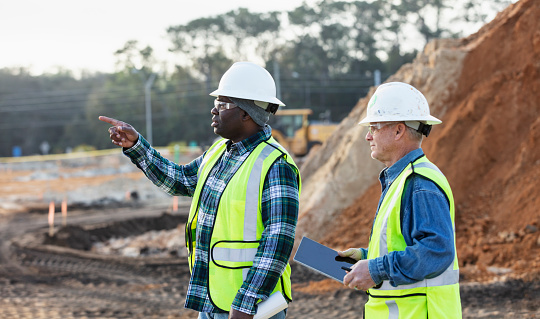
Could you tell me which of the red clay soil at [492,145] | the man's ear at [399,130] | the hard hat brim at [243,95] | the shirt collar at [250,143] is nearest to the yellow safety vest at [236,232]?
the shirt collar at [250,143]

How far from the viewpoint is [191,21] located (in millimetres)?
55312

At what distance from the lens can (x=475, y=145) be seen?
9.93 metres

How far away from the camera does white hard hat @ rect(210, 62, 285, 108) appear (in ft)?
10.4

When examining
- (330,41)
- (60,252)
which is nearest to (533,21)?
(60,252)

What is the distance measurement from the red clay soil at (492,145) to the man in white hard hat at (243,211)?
615 cm

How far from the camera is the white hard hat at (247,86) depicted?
317cm

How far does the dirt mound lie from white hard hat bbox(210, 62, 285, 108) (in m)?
6.36

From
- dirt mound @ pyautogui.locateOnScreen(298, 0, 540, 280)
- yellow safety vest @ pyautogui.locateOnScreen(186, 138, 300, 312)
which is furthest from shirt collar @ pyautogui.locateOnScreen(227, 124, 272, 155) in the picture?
dirt mound @ pyautogui.locateOnScreen(298, 0, 540, 280)

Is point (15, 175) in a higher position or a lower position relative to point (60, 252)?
lower

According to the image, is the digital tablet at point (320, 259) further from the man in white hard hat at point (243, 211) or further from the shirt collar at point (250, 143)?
the shirt collar at point (250, 143)

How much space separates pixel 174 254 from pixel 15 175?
2232cm

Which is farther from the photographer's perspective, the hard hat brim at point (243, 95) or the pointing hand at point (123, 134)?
the pointing hand at point (123, 134)

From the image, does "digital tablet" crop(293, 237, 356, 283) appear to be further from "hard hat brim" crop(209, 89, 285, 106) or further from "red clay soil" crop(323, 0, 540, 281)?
"red clay soil" crop(323, 0, 540, 281)

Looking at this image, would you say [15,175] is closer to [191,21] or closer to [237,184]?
[191,21]
